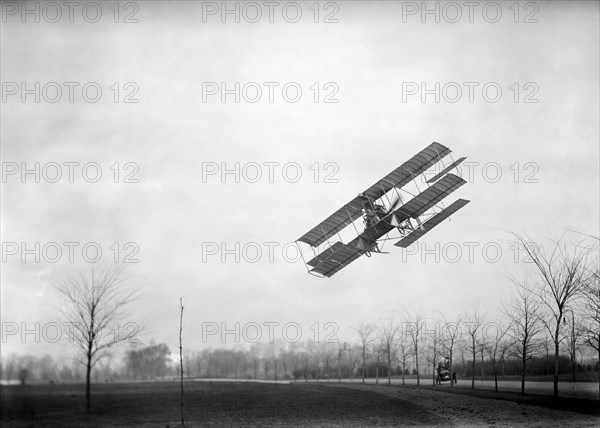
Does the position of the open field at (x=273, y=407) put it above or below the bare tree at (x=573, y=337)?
below

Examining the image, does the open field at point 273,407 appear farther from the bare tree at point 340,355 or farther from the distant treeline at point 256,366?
the bare tree at point 340,355

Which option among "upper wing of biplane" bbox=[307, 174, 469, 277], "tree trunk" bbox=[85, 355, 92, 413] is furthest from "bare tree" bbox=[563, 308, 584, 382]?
"tree trunk" bbox=[85, 355, 92, 413]

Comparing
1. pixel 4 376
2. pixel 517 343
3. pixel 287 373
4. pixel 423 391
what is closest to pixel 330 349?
pixel 287 373

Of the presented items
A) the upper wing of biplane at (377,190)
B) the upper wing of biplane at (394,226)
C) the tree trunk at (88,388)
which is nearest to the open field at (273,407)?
the tree trunk at (88,388)

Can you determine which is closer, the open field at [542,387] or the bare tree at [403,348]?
the open field at [542,387]

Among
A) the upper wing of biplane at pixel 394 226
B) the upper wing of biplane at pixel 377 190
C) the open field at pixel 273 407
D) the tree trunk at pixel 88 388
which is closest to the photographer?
the open field at pixel 273 407

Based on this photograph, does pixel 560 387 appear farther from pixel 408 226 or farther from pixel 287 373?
pixel 287 373

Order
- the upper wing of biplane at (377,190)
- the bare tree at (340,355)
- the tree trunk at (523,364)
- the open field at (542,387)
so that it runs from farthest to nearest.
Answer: the bare tree at (340,355) → the tree trunk at (523,364) → the open field at (542,387) → the upper wing of biplane at (377,190)

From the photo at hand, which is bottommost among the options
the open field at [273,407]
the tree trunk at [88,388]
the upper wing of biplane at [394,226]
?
the open field at [273,407]
